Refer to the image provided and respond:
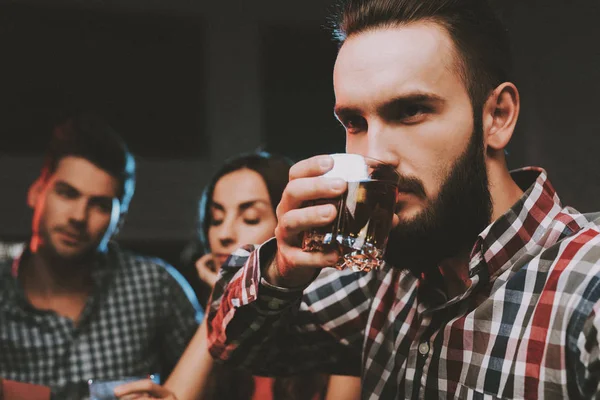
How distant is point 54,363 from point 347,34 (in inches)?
66.8

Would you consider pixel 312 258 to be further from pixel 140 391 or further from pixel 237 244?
pixel 237 244

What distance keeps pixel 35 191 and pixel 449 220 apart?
190 cm

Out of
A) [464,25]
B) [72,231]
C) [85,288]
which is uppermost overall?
[464,25]

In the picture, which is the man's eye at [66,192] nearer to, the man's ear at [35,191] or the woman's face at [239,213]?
the man's ear at [35,191]

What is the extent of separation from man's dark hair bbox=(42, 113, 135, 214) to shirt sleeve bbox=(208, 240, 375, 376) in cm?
120

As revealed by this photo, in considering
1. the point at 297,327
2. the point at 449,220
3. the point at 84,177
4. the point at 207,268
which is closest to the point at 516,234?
the point at 449,220

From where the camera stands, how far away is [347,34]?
4.25ft

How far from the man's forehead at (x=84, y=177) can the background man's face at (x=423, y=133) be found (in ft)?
4.86

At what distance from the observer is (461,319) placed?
109cm

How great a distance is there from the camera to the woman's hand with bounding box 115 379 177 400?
4.48ft

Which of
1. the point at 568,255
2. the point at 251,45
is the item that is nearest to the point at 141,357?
the point at 251,45

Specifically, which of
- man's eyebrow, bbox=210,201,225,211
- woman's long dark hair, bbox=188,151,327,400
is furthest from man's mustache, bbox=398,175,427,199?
man's eyebrow, bbox=210,201,225,211

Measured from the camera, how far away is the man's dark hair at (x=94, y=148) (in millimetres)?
2387

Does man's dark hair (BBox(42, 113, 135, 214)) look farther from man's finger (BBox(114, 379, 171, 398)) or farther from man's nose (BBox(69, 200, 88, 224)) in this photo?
man's finger (BBox(114, 379, 171, 398))
